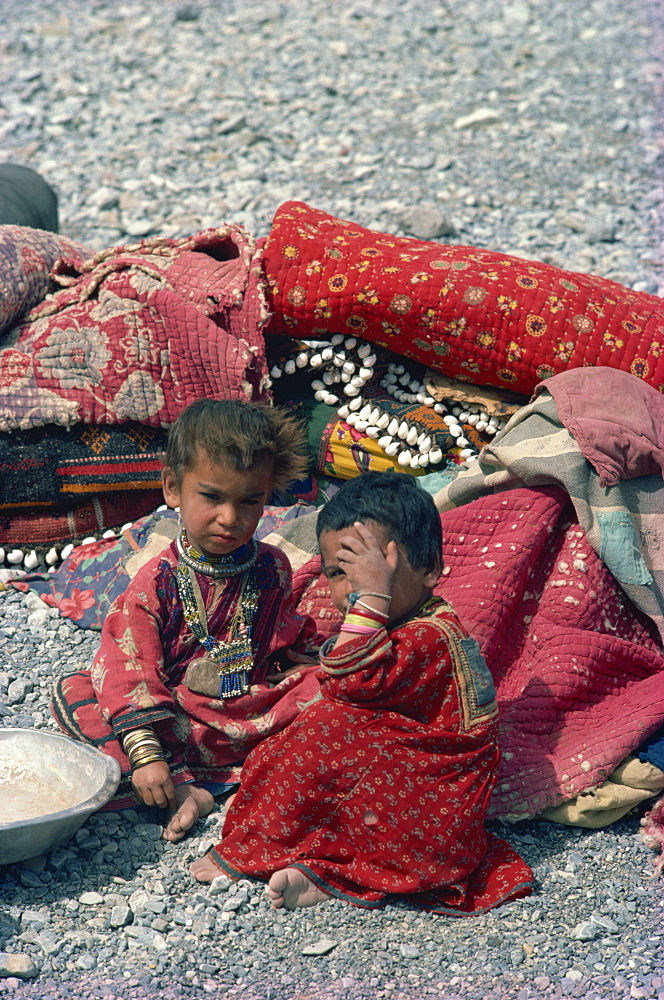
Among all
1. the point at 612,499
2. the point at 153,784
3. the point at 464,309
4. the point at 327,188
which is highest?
the point at 464,309

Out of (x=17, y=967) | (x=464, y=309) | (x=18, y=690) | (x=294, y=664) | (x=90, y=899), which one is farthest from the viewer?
(x=464, y=309)

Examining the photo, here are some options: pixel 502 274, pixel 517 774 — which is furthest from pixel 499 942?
pixel 502 274

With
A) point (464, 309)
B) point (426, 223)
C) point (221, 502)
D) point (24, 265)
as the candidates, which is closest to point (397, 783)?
point (221, 502)

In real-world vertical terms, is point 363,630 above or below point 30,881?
above

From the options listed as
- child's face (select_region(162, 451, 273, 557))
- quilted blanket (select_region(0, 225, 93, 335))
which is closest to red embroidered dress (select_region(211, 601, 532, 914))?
child's face (select_region(162, 451, 273, 557))

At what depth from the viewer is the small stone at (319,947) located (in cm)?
214

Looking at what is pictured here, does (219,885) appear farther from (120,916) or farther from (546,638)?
(546,638)

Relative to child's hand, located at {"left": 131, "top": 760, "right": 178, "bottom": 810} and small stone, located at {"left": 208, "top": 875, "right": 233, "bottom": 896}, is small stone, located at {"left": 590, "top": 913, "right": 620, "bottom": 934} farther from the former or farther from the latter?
child's hand, located at {"left": 131, "top": 760, "right": 178, "bottom": 810}

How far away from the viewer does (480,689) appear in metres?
2.30

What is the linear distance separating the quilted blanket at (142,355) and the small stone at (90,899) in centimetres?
169

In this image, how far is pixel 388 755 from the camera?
2273 mm

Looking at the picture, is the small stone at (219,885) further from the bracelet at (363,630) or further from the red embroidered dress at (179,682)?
the bracelet at (363,630)

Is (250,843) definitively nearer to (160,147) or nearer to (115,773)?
(115,773)

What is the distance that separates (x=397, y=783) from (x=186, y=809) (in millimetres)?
557
